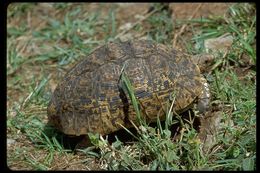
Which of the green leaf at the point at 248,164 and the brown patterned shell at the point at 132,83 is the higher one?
the brown patterned shell at the point at 132,83

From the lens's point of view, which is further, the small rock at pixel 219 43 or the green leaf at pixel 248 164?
the small rock at pixel 219 43

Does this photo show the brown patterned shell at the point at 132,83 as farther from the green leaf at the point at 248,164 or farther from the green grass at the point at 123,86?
the green leaf at the point at 248,164

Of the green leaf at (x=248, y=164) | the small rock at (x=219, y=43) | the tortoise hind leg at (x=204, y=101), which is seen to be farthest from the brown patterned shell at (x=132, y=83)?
the small rock at (x=219, y=43)

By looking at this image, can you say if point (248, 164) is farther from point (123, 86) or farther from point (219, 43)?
point (219, 43)

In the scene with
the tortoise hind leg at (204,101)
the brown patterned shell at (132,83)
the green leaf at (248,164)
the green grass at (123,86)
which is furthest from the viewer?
the tortoise hind leg at (204,101)

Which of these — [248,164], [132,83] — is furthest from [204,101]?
[248,164]

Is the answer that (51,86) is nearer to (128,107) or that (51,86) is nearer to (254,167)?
(128,107)
